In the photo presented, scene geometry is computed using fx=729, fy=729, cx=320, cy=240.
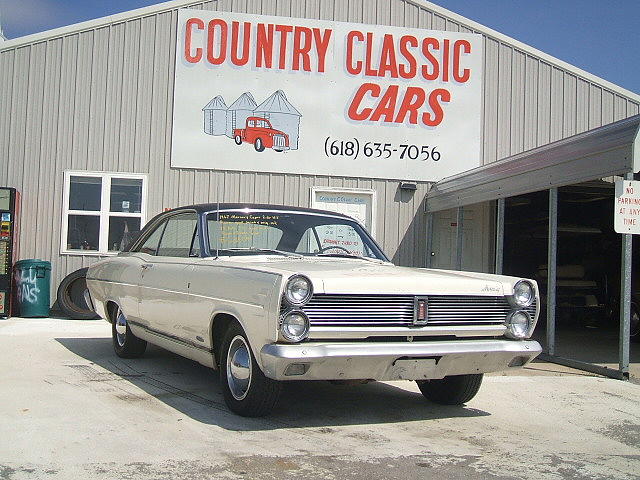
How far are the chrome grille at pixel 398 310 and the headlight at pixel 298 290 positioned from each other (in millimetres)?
51

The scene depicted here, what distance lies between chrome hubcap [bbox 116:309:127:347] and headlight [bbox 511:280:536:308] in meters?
4.21

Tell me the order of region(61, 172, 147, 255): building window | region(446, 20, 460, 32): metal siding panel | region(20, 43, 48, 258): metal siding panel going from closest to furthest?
region(20, 43, 48, 258): metal siding panel → region(61, 172, 147, 255): building window → region(446, 20, 460, 32): metal siding panel

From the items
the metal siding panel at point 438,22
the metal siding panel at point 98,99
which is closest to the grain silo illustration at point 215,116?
the metal siding panel at point 98,99

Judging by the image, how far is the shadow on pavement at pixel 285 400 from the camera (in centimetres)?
528

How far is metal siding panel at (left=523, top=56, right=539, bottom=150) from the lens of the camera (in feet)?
46.8

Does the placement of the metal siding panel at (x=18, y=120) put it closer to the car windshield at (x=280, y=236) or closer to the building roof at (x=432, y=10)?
the building roof at (x=432, y=10)

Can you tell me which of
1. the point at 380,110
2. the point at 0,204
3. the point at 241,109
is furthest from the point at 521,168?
the point at 0,204

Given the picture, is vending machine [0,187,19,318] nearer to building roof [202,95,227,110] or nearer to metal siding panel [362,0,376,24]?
building roof [202,95,227,110]

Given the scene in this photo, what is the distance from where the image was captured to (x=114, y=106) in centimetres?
1316

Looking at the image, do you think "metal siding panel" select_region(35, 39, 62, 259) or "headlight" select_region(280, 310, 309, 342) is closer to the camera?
"headlight" select_region(280, 310, 309, 342)

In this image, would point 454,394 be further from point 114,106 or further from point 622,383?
point 114,106

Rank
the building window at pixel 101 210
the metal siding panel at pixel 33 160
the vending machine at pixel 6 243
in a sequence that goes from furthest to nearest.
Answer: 1. the building window at pixel 101 210
2. the metal siding panel at pixel 33 160
3. the vending machine at pixel 6 243

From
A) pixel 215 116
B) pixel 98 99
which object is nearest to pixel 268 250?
pixel 215 116

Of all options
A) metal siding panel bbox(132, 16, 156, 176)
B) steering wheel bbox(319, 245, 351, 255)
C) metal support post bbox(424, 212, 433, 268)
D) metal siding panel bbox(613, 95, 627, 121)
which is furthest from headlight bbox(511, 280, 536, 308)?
metal siding panel bbox(613, 95, 627, 121)
